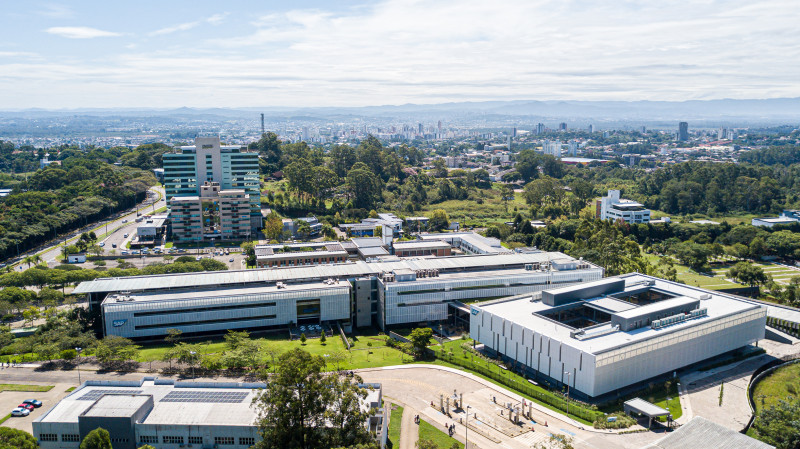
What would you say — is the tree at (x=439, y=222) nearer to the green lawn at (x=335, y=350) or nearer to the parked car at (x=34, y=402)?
the green lawn at (x=335, y=350)

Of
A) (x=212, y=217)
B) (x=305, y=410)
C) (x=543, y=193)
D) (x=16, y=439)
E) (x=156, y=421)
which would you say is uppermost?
(x=543, y=193)

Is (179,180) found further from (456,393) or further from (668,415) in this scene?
(668,415)

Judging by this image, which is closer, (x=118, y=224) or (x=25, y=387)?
(x=25, y=387)

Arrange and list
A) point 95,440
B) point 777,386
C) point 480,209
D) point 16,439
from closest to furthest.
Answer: point 16,439 → point 95,440 → point 777,386 → point 480,209

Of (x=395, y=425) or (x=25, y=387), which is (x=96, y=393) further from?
(x=395, y=425)

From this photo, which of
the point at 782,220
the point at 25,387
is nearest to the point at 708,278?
the point at 782,220

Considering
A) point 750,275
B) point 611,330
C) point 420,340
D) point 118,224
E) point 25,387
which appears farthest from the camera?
point 118,224

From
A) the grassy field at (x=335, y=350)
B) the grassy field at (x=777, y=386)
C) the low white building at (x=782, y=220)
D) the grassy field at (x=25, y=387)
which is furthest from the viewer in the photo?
the low white building at (x=782, y=220)

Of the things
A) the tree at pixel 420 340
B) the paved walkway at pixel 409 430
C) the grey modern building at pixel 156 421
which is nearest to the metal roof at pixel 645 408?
the paved walkway at pixel 409 430
